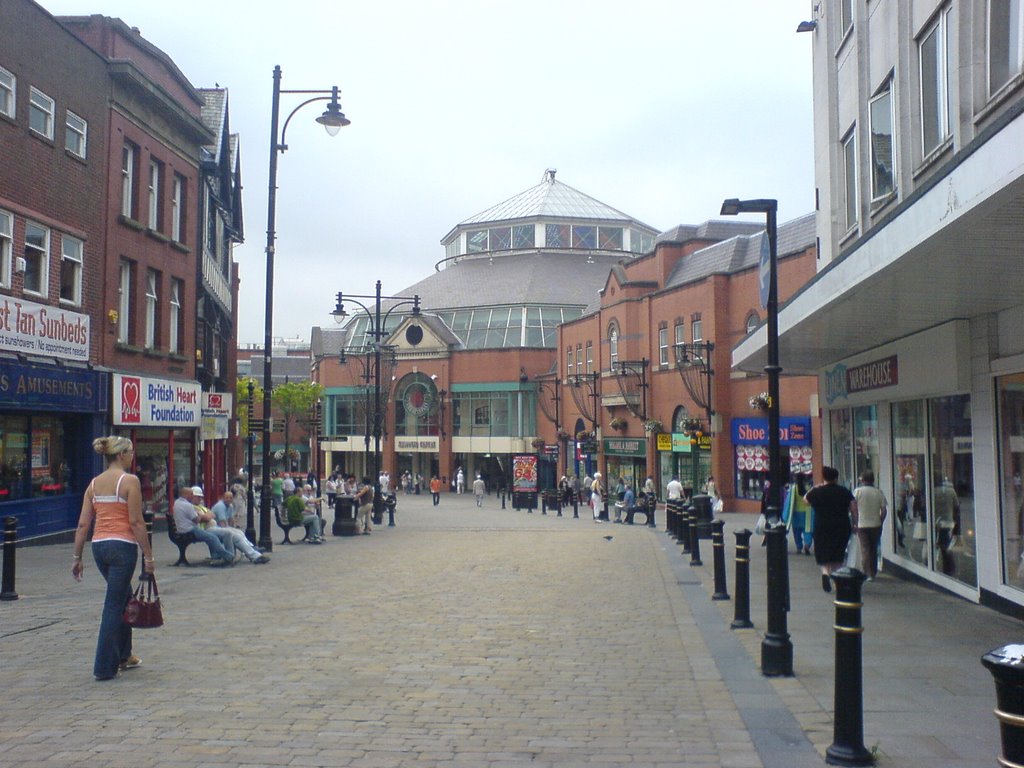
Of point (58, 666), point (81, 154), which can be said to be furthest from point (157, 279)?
point (58, 666)

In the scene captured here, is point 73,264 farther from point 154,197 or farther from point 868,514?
point 868,514

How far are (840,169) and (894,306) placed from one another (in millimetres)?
7243

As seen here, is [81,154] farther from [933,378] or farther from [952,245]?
[952,245]

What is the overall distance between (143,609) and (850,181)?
46.0 ft

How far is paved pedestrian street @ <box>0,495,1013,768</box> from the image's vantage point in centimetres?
624

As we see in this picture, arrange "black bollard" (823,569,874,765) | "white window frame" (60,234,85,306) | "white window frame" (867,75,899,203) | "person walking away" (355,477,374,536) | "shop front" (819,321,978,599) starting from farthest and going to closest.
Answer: "person walking away" (355,477,374,536), "white window frame" (60,234,85,306), "white window frame" (867,75,899,203), "shop front" (819,321,978,599), "black bollard" (823,569,874,765)

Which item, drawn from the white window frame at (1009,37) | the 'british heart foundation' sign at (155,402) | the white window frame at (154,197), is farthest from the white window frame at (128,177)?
the white window frame at (1009,37)

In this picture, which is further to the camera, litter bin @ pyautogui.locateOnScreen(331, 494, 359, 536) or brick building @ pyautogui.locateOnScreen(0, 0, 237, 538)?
litter bin @ pyautogui.locateOnScreen(331, 494, 359, 536)

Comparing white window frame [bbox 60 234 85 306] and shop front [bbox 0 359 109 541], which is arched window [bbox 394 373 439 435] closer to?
shop front [bbox 0 359 109 541]

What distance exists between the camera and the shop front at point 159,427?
23750 millimetres

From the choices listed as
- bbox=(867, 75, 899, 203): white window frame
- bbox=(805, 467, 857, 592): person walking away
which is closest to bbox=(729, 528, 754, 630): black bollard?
bbox=(805, 467, 857, 592): person walking away

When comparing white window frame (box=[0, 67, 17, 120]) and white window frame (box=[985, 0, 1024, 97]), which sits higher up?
white window frame (box=[0, 67, 17, 120])

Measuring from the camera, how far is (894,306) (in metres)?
11.6

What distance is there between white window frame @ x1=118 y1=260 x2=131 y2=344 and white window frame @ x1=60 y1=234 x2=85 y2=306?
216cm
